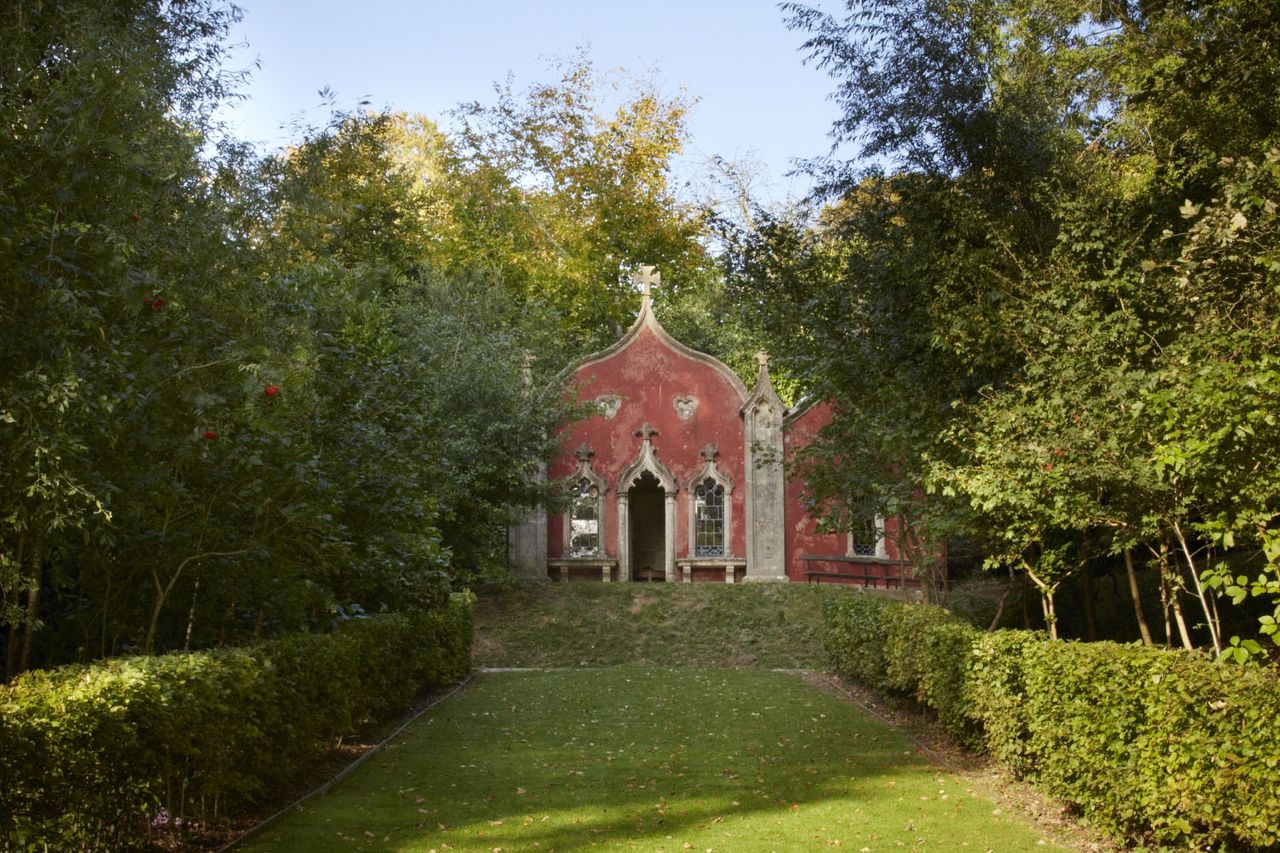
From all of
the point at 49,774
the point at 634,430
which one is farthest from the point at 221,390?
the point at 634,430

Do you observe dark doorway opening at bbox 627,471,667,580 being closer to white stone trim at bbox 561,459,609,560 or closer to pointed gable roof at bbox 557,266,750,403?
white stone trim at bbox 561,459,609,560

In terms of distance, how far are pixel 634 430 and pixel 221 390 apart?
2209cm

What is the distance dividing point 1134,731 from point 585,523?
23138 mm

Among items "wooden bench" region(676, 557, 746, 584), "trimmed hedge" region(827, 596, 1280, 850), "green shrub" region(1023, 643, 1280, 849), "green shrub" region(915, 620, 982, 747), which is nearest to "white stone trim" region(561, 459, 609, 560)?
"wooden bench" region(676, 557, 746, 584)

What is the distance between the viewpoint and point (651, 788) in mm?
10312

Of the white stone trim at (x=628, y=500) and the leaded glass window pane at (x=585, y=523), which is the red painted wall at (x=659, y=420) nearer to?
the white stone trim at (x=628, y=500)

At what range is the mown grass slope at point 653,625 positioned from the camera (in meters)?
23.4

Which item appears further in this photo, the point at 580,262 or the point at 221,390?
the point at 580,262

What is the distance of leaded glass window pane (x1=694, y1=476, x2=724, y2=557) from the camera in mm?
30359

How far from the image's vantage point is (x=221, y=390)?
8914 mm

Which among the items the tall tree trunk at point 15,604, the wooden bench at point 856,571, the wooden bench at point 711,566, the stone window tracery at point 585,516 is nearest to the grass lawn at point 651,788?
the tall tree trunk at point 15,604

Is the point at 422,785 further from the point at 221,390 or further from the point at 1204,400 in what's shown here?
the point at 1204,400

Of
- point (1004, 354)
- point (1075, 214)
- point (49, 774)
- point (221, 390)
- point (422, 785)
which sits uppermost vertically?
point (1075, 214)

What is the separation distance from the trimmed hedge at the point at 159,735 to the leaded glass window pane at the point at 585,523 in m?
18.2
